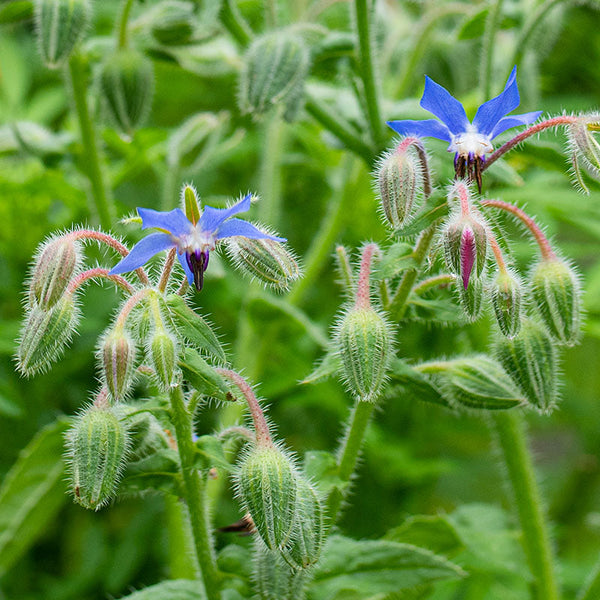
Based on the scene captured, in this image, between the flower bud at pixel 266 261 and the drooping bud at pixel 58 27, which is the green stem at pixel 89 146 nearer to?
the drooping bud at pixel 58 27

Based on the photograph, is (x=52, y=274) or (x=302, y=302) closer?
(x=52, y=274)

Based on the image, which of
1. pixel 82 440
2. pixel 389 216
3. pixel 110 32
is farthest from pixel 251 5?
pixel 82 440

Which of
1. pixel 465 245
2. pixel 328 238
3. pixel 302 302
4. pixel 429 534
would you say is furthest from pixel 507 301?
pixel 302 302

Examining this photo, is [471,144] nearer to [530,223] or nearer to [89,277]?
[530,223]

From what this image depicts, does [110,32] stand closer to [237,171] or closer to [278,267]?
[237,171]

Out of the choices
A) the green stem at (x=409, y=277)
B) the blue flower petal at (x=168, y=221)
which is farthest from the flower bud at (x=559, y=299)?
the blue flower petal at (x=168, y=221)

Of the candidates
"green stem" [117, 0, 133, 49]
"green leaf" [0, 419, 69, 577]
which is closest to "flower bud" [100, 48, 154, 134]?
"green stem" [117, 0, 133, 49]
